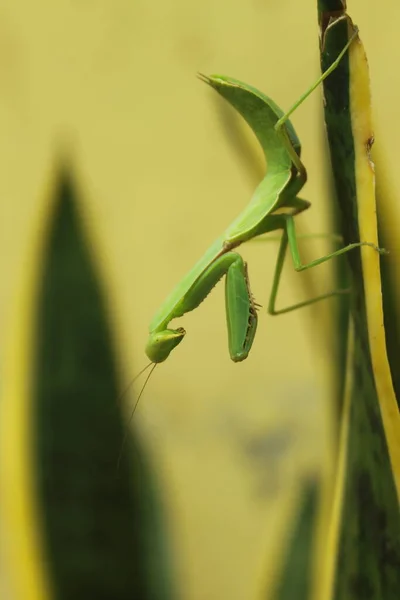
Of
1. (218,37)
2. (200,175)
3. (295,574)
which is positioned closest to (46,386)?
(295,574)

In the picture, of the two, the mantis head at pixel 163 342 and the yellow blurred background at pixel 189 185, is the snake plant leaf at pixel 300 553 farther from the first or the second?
the yellow blurred background at pixel 189 185

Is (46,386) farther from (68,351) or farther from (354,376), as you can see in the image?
(354,376)

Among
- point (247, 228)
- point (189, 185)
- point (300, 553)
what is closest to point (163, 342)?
point (247, 228)

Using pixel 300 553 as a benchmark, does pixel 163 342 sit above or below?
above

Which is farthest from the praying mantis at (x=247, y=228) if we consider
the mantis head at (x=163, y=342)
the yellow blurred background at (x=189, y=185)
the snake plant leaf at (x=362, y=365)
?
the yellow blurred background at (x=189, y=185)

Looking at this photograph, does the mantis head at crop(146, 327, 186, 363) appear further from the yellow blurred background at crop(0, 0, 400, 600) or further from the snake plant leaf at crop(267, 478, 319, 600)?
the yellow blurred background at crop(0, 0, 400, 600)

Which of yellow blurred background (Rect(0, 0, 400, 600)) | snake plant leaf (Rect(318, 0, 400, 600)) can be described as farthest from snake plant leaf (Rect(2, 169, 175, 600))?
yellow blurred background (Rect(0, 0, 400, 600))

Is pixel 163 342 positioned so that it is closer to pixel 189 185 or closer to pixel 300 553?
pixel 300 553
